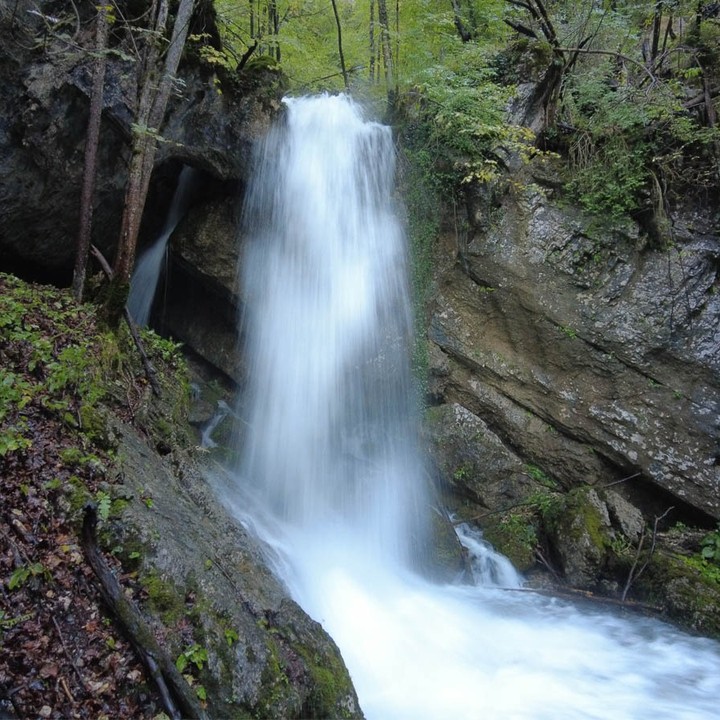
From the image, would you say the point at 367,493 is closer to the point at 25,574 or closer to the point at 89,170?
the point at 25,574

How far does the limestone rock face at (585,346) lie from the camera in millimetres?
7680

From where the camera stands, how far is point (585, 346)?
8141mm

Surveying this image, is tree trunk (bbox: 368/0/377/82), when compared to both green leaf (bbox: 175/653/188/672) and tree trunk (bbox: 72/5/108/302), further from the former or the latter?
green leaf (bbox: 175/653/188/672)

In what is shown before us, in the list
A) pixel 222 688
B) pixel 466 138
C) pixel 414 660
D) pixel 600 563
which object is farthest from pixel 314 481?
pixel 466 138

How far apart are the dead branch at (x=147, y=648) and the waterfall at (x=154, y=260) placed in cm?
688

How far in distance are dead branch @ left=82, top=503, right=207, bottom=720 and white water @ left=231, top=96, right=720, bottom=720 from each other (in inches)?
88.0

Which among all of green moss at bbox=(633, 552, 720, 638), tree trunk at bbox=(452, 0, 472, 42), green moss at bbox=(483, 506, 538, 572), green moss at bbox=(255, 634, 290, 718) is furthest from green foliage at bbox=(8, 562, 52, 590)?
tree trunk at bbox=(452, 0, 472, 42)

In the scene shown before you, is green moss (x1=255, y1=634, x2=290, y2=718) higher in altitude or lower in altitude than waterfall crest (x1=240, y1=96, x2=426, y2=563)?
lower

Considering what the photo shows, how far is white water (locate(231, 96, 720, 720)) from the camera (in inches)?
190

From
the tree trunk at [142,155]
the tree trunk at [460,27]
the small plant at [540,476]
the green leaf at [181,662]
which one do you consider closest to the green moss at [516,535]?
the small plant at [540,476]

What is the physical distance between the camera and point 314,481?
7914mm

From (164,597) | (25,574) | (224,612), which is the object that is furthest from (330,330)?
(25,574)

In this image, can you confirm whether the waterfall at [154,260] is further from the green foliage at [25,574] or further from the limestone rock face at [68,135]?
the green foliage at [25,574]

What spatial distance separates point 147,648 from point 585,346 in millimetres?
7324
